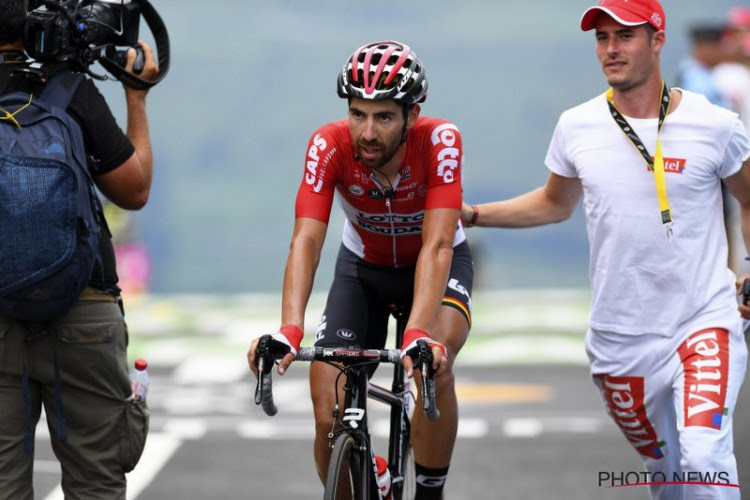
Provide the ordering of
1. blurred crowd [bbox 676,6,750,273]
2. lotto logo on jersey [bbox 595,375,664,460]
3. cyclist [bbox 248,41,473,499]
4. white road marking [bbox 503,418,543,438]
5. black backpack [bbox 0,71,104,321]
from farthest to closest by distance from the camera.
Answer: blurred crowd [bbox 676,6,750,273], white road marking [bbox 503,418,543,438], lotto logo on jersey [bbox 595,375,664,460], cyclist [bbox 248,41,473,499], black backpack [bbox 0,71,104,321]

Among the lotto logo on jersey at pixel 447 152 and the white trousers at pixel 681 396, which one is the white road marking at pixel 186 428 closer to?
the white trousers at pixel 681 396

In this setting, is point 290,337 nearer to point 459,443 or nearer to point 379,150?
point 379,150

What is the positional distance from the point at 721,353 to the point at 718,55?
7.26m

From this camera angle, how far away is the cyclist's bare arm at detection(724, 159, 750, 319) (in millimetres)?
6555

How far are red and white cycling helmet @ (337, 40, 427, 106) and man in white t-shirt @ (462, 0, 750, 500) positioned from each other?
0.94 meters

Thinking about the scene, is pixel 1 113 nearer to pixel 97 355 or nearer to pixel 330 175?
pixel 97 355

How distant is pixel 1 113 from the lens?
5.70 meters

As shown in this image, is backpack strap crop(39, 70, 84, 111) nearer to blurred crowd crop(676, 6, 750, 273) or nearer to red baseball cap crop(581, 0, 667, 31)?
red baseball cap crop(581, 0, 667, 31)

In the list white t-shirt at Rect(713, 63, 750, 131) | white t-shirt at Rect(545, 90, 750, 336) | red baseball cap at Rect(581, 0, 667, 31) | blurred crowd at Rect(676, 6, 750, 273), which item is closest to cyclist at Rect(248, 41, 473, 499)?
white t-shirt at Rect(545, 90, 750, 336)

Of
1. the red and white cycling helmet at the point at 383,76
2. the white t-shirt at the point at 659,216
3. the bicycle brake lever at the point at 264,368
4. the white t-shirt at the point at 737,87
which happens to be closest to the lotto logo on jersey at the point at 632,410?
the white t-shirt at the point at 659,216

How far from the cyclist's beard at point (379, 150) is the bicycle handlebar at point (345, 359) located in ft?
2.79

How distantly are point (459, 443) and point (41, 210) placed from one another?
224 inches

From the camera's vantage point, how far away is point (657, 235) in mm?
Result: 6516

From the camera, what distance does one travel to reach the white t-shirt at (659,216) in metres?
6.49
